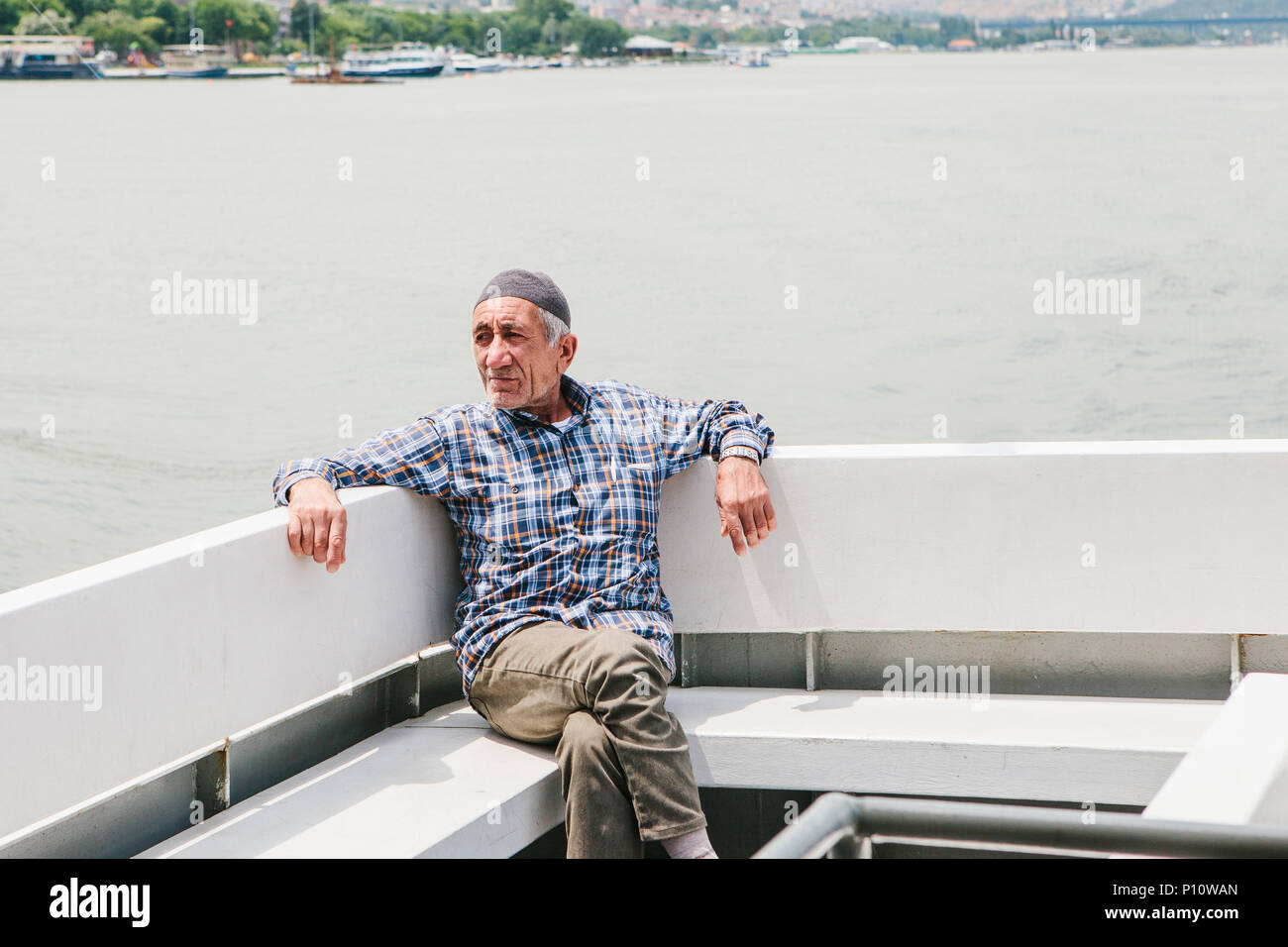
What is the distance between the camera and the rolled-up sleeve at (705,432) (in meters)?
3.11

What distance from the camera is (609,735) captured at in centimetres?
255

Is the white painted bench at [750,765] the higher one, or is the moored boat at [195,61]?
the moored boat at [195,61]

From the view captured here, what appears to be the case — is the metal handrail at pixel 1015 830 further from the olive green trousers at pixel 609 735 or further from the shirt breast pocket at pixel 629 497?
the shirt breast pocket at pixel 629 497

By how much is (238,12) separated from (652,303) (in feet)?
111

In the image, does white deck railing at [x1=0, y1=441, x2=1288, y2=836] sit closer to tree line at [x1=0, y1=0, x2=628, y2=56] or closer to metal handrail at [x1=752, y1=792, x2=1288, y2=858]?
metal handrail at [x1=752, y1=792, x2=1288, y2=858]

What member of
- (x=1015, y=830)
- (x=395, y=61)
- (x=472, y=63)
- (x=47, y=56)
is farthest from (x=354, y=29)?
(x=1015, y=830)

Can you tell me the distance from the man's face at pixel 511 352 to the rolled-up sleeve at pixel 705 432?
0.99 ft

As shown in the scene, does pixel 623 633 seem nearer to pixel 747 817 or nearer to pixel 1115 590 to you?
pixel 747 817

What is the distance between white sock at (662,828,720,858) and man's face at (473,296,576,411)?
35.8 inches

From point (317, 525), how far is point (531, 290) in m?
0.64

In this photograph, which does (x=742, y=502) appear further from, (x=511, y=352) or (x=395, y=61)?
(x=395, y=61)

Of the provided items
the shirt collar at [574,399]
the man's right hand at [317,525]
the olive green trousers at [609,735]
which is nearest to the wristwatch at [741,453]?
the shirt collar at [574,399]
